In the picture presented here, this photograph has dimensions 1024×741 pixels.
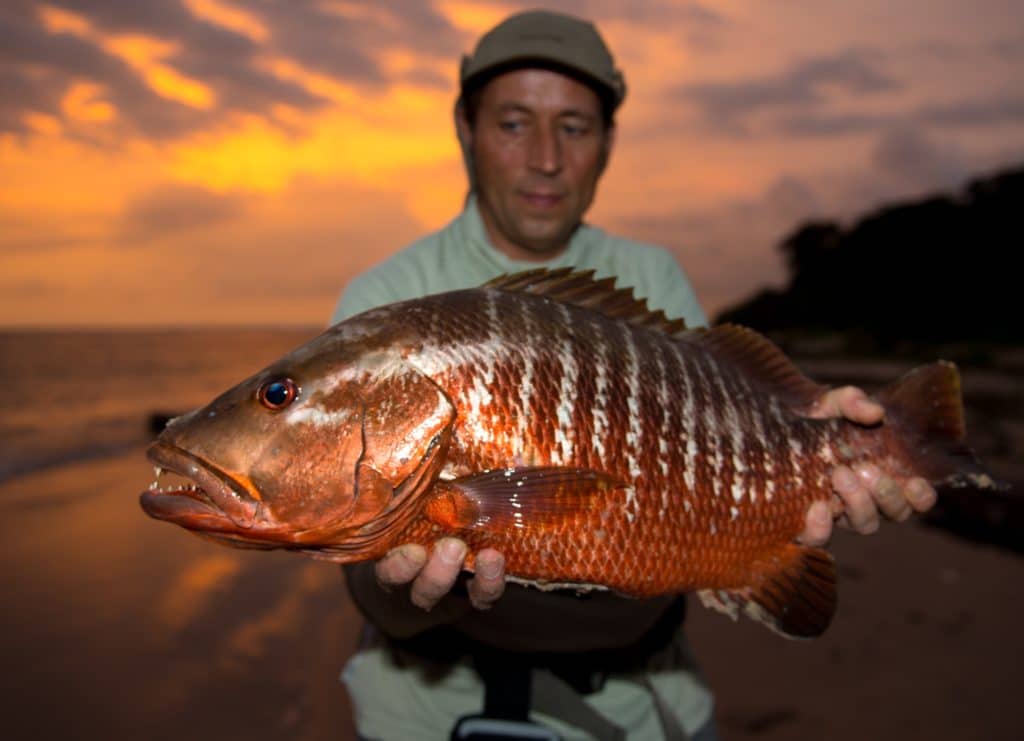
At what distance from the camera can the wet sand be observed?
17.2 ft

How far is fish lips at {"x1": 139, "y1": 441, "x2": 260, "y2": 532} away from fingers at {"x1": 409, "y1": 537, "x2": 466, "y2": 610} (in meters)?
0.52

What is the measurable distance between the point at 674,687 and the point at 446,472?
197 centimetres

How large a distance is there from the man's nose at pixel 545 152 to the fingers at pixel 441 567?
2119mm

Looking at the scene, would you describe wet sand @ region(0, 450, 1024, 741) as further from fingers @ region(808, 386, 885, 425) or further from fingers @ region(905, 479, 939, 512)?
fingers @ region(808, 386, 885, 425)

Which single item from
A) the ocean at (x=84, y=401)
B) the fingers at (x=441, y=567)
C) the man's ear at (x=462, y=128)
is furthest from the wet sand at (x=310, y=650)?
the ocean at (x=84, y=401)

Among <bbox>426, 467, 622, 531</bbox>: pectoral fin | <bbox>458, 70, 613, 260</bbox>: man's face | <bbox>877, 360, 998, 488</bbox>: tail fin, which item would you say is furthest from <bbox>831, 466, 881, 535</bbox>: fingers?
<bbox>458, 70, 613, 260</bbox>: man's face

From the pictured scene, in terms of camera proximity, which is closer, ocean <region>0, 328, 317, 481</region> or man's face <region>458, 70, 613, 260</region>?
man's face <region>458, 70, 613, 260</region>

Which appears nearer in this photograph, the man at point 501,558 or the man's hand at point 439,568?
the man's hand at point 439,568

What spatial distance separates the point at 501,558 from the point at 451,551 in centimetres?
15

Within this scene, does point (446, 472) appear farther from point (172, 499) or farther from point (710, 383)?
point (710, 383)

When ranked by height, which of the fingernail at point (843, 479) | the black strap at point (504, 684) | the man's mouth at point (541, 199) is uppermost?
the man's mouth at point (541, 199)

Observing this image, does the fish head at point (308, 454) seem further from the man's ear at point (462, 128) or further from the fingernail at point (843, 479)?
the man's ear at point (462, 128)

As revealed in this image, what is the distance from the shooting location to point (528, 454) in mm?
2084

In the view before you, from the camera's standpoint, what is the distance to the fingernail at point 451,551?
2.04m
